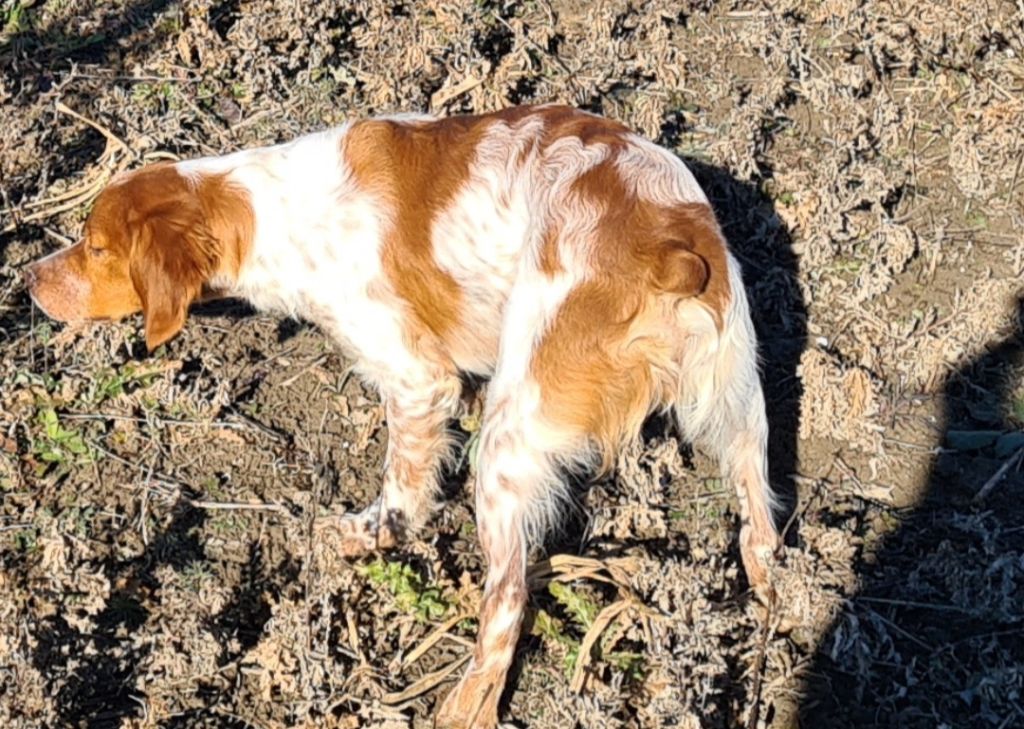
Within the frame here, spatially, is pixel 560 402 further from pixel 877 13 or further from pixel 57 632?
pixel 877 13

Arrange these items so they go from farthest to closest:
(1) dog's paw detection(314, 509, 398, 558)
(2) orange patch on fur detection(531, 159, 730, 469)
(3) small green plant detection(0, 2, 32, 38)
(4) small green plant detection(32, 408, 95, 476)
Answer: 1. (3) small green plant detection(0, 2, 32, 38)
2. (4) small green plant detection(32, 408, 95, 476)
3. (1) dog's paw detection(314, 509, 398, 558)
4. (2) orange patch on fur detection(531, 159, 730, 469)

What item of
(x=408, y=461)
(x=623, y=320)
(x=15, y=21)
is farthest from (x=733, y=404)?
(x=15, y=21)

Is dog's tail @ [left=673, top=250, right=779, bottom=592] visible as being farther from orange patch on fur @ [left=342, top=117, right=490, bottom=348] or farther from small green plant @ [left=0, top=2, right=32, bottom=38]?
small green plant @ [left=0, top=2, right=32, bottom=38]

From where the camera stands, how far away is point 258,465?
4562 mm

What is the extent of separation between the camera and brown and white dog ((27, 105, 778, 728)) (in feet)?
12.1

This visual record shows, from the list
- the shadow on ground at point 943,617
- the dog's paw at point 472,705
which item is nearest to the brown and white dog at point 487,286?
the dog's paw at point 472,705

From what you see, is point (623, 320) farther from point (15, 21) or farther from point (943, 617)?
point (15, 21)

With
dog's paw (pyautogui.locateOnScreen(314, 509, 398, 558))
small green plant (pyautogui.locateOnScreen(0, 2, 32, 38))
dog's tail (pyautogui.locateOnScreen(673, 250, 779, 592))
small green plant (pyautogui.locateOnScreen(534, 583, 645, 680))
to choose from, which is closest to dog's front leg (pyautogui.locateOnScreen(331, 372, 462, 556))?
dog's paw (pyautogui.locateOnScreen(314, 509, 398, 558))

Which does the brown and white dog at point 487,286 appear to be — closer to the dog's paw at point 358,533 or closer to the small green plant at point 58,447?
the dog's paw at point 358,533

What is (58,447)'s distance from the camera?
461 cm

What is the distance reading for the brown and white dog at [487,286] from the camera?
3.68 m

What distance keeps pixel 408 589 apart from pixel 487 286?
0.90 meters

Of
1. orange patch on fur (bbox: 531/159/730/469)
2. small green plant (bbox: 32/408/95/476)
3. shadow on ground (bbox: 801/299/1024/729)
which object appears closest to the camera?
orange patch on fur (bbox: 531/159/730/469)

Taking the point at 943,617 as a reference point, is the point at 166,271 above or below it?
above
